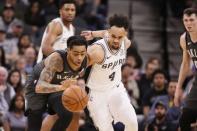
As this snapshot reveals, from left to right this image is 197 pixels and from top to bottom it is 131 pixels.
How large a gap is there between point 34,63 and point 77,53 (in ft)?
14.8

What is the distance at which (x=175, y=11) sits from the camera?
14797 millimetres

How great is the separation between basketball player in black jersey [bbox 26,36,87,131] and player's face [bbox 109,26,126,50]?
434 mm

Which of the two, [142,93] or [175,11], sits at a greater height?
[175,11]

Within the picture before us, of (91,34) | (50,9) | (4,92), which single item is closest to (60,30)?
(91,34)

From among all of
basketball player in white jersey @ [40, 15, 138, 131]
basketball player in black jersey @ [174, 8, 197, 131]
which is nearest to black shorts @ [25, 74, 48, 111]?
basketball player in white jersey @ [40, 15, 138, 131]

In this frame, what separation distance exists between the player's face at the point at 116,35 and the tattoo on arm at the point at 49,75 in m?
0.73

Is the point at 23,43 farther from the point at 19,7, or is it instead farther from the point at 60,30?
the point at 60,30

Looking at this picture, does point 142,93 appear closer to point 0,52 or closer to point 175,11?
point 0,52

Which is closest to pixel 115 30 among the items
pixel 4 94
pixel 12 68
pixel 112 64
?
pixel 112 64

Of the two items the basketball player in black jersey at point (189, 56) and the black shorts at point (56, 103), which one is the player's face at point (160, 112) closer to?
the basketball player in black jersey at point (189, 56)

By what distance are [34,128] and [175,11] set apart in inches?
299

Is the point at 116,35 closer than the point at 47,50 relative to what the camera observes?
Yes

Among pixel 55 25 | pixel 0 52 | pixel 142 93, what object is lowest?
pixel 142 93

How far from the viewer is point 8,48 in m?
12.3
